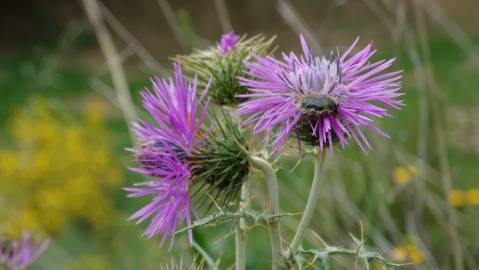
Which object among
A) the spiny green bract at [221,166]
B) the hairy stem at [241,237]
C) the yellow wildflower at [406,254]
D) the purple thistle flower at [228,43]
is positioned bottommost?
the yellow wildflower at [406,254]

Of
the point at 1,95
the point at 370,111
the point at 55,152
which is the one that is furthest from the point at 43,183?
the point at 1,95

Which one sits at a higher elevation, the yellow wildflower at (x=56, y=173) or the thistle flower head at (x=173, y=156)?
the yellow wildflower at (x=56, y=173)

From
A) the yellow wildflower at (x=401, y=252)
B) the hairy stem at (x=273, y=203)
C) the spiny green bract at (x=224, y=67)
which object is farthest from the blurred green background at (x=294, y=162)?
the spiny green bract at (x=224, y=67)

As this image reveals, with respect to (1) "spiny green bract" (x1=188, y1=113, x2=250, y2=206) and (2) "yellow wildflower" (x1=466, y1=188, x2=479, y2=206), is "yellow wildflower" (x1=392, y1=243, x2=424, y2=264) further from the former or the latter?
(1) "spiny green bract" (x1=188, y1=113, x2=250, y2=206)

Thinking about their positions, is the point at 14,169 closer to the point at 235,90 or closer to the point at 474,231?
the point at 474,231

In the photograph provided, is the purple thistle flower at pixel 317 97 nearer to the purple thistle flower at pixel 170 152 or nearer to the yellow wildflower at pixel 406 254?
the purple thistle flower at pixel 170 152

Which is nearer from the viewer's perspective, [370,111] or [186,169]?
[370,111]

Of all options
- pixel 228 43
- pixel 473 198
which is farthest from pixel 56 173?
pixel 228 43
